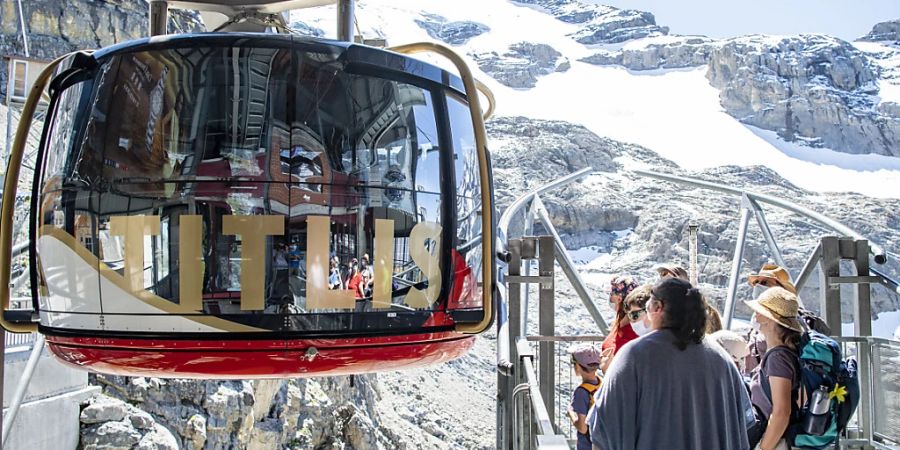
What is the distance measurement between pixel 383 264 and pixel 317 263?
0.84ft

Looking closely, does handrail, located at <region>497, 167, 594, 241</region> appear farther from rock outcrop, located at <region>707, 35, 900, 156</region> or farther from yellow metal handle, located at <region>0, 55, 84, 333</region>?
rock outcrop, located at <region>707, 35, 900, 156</region>

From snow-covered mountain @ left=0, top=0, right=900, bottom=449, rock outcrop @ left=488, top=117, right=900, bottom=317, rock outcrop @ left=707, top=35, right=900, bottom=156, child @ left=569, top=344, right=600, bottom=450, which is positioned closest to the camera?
child @ left=569, top=344, right=600, bottom=450

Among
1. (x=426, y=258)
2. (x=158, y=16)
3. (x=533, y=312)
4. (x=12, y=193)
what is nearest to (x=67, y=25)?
(x=533, y=312)

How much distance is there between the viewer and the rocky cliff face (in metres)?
Answer: 42.0

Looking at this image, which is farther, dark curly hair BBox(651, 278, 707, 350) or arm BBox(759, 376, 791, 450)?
arm BBox(759, 376, 791, 450)

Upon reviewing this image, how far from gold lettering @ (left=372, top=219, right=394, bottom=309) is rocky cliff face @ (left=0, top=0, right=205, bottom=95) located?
42.8 metres

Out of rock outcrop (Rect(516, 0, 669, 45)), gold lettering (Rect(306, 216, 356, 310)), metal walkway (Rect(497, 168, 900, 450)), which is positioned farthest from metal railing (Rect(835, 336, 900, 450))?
rock outcrop (Rect(516, 0, 669, 45))

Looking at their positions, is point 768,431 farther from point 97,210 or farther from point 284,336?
point 97,210

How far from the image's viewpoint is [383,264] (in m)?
2.85

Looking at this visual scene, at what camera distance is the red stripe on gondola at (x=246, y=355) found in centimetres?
275

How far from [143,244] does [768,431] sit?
231 cm

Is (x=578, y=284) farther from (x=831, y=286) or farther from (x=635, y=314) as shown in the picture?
(x=635, y=314)

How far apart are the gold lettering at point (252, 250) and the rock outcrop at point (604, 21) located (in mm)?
145226

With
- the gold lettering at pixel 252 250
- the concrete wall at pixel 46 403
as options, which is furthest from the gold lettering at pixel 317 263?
the concrete wall at pixel 46 403
